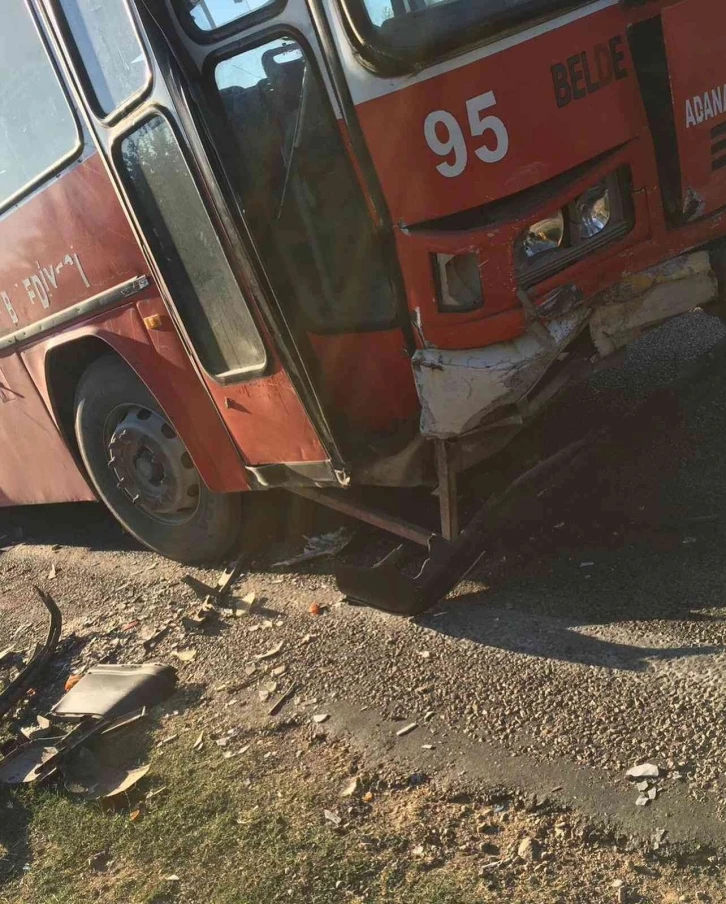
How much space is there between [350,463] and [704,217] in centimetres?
163

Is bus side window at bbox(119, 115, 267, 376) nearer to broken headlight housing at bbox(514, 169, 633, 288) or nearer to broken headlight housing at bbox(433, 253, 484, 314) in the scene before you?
broken headlight housing at bbox(433, 253, 484, 314)

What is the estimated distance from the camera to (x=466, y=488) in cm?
420

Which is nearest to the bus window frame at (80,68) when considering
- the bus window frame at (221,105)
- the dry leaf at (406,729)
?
the bus window frame at (221,105)

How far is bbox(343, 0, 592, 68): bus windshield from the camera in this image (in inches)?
113

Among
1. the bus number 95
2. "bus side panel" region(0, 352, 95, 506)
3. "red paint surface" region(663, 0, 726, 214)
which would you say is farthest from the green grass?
"red paint surface" region(663, 0, 726, 214)

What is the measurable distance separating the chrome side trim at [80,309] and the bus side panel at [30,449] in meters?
0.15

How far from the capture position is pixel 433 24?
2920mm

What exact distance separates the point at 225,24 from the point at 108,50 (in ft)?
1.92

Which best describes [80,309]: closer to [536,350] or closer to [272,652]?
[272,652]

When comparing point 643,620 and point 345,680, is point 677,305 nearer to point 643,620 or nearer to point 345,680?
point 643,620

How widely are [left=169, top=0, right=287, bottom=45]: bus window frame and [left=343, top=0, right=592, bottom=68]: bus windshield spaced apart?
291mm

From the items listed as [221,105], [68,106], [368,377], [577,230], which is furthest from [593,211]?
[68,106]

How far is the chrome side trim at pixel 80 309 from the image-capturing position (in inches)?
153

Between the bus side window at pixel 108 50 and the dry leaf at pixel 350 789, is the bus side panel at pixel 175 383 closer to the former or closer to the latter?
the bus side window at pixel 108 50
